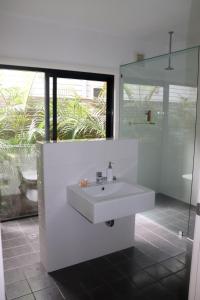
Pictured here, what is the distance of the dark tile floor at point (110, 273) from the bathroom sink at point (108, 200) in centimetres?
63

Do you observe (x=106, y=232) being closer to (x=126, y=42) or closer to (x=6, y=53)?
(x=6, y=53)

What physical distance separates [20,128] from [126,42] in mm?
1977

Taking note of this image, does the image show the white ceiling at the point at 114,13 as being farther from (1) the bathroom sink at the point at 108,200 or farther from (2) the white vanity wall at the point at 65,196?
(1) the bathroom sink at the point at 108,200

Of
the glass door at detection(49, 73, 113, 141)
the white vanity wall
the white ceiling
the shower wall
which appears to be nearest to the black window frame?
the glass door at detection(49, 73, 113, 141)

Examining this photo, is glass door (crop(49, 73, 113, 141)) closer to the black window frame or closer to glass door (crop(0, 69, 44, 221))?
the black window frame

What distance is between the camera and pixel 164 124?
380 centimetres

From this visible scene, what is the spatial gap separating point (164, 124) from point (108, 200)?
7.12ft

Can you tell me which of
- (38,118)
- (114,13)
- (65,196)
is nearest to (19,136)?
(38,118)

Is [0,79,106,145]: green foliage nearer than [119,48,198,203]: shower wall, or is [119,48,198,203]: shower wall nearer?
[0,79,106,145]: green foliage

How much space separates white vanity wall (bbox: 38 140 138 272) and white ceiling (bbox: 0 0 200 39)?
55.2 inches

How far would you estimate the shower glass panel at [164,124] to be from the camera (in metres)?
3.49

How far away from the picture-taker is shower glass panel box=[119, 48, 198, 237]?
349cm

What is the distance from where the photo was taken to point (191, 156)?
11.7 ft

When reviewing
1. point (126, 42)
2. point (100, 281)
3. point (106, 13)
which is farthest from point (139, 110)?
point (100, 281)
